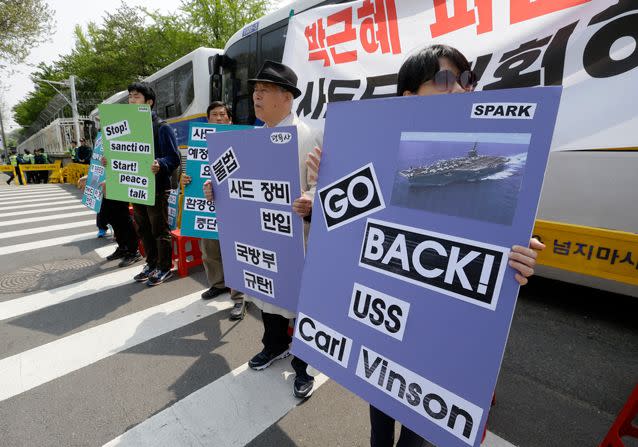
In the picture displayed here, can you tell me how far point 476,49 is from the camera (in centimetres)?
246

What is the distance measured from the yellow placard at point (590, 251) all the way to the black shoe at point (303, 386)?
7.64 feet

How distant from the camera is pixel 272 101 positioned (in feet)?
6.74

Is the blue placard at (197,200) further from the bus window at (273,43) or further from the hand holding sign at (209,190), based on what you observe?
the bus window at (273,43)

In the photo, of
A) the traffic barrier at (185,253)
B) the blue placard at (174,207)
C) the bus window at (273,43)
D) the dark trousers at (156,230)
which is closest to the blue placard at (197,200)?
the dark trousers at (156,230)

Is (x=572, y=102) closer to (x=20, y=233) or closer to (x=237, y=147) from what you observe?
(x=237, y=147)

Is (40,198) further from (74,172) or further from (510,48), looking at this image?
Answer: (510,48)

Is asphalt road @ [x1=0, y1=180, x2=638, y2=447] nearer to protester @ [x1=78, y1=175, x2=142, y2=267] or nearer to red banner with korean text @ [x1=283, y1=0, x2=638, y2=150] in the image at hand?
protester @ [x1=78, y1=175, x2=142, y2=267]

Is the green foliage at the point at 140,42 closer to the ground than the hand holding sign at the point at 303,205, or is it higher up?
higher up

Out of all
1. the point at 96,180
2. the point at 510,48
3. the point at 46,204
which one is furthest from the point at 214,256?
the point at 46,204

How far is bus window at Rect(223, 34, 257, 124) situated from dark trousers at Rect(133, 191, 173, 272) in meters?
2.82

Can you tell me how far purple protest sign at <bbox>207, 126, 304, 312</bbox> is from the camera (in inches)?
70.4

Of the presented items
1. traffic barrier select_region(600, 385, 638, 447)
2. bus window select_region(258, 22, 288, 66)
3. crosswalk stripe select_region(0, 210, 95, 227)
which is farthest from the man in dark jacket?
crosswalk stripe select_region(0, 210, 95, 227)

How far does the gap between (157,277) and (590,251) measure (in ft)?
14.6

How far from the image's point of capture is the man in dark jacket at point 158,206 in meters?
3.63
